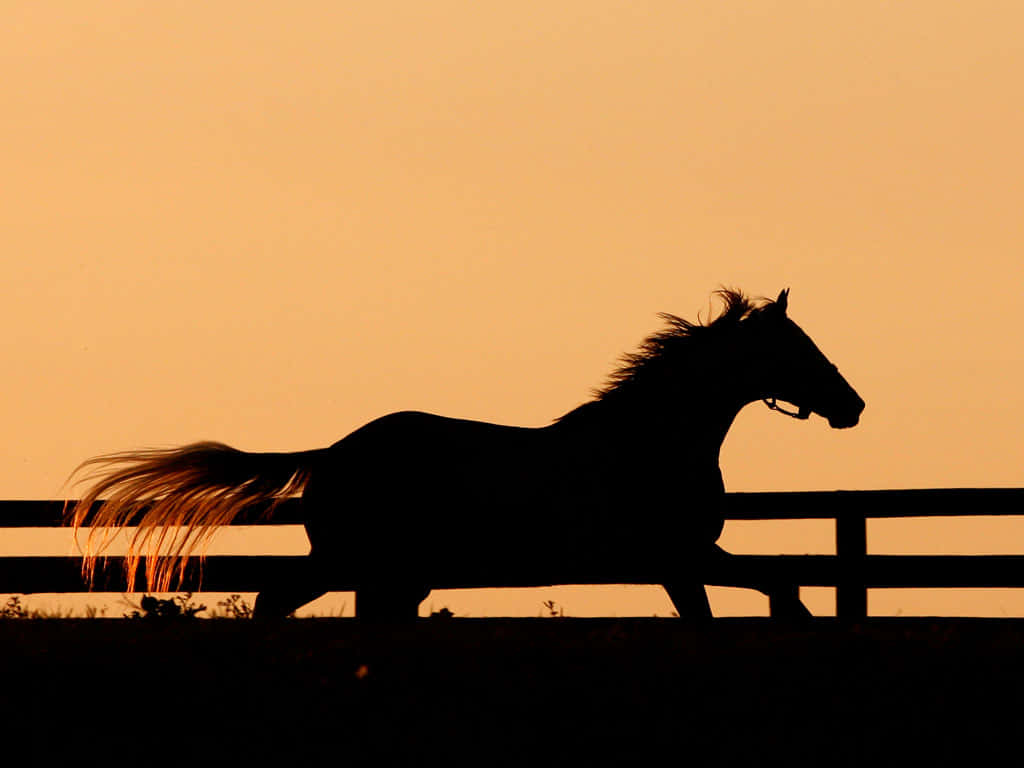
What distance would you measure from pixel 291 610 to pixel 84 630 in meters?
1.17

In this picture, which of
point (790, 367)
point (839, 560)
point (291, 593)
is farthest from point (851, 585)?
point (291, 593)

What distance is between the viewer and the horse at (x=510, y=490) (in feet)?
29.5

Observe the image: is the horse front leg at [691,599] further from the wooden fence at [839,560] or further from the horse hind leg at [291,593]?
the horse hind leg at [291,593]

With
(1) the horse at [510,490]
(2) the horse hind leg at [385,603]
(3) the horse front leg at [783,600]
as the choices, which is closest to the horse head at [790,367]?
(1) the horse at [510,490]

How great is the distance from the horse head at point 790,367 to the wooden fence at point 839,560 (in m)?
0.71

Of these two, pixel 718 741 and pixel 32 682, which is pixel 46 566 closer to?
pixel 32 682

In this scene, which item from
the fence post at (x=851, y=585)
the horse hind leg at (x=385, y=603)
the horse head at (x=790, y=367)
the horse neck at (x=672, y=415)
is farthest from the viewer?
the fence post at (x=851, y=585)

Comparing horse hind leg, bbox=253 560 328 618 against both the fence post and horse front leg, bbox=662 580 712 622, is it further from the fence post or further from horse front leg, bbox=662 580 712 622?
the fence post

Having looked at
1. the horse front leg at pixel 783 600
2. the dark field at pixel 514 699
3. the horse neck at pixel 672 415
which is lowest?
the dark field at pixel 514 699

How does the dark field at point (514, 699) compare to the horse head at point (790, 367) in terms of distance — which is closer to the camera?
the dark field at point (514, 699)

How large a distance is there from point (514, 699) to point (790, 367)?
4785mm

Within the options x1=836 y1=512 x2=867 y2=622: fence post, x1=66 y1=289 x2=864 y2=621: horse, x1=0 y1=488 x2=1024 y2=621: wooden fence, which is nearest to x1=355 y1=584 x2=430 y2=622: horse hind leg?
x1=66 y1=289 x2=864 y2=621: horse

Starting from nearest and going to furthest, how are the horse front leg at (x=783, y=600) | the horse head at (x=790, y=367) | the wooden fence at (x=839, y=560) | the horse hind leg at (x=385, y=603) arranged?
the horse hind leg at (x=385, y=603)
the horse front leg at (x=783, y=600)
the horse head at (x=790, y=367)
the wooden fence at (x=839, y=560)

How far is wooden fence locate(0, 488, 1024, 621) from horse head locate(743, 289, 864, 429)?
0.71 metres
